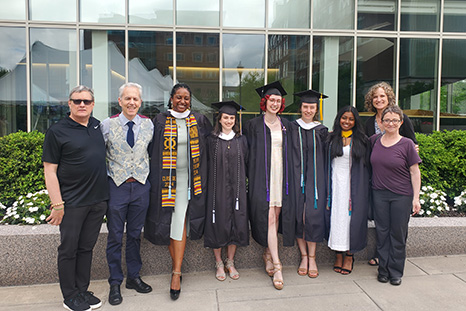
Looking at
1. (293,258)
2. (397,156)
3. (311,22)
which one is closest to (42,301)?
(293,258)

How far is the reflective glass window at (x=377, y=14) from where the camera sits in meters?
8.62

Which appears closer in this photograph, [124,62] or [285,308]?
[285,308]

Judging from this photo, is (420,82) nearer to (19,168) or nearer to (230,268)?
(230,268)

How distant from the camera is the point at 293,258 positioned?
4.03 m

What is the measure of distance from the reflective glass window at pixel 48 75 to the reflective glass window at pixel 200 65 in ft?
8.90

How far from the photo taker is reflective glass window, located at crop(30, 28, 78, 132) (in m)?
8.09

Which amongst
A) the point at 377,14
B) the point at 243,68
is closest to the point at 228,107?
the point at 243,68

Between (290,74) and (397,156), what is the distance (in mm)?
5638

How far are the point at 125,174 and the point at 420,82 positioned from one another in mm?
8756

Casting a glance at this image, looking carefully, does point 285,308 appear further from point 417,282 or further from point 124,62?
point 124,62

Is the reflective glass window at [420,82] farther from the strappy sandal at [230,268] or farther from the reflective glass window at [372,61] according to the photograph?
the strappy sandal at [230,268]

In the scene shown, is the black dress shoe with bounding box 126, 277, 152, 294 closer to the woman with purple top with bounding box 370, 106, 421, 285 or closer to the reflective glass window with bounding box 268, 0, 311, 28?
the woman with purple top with bounding box 370, 106, 421, 285

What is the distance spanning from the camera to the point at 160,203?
330cm

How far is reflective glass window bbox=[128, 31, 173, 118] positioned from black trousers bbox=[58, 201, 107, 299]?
552 cm
